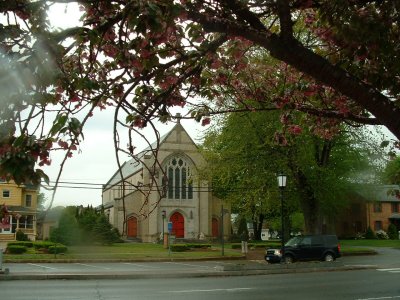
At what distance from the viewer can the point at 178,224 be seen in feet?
189

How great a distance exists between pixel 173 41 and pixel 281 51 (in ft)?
6.60

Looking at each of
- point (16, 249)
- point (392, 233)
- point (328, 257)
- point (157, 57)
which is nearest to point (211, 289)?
point (157, 57)

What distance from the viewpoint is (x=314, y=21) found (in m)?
8.05

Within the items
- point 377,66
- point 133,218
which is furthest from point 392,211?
point 377,66

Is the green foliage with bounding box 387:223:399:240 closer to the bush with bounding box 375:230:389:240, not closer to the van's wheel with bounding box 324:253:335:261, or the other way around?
the bush with bounding box 375:230:389:240

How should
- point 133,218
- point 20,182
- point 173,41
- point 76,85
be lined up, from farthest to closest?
point 133,218 → point 173,41 → point 76,85 → point 20,182

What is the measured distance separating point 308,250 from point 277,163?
5237mm

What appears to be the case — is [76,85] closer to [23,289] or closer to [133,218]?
[23,289]

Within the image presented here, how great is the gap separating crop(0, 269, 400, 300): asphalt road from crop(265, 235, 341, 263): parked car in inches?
326

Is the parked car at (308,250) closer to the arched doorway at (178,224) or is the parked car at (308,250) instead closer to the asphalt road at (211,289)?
the asphalt road at (211,289)

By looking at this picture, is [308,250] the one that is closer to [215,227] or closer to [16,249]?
[16,249]

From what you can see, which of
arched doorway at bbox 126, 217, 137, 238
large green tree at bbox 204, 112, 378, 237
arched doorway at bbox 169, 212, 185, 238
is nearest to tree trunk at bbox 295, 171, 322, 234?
large green tree at bbox 204, 112, 378, 237

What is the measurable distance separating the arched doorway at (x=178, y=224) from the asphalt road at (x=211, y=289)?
38732mm

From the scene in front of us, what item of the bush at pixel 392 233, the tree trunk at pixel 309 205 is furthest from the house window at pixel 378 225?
the tree trunk at pixel 309 205
